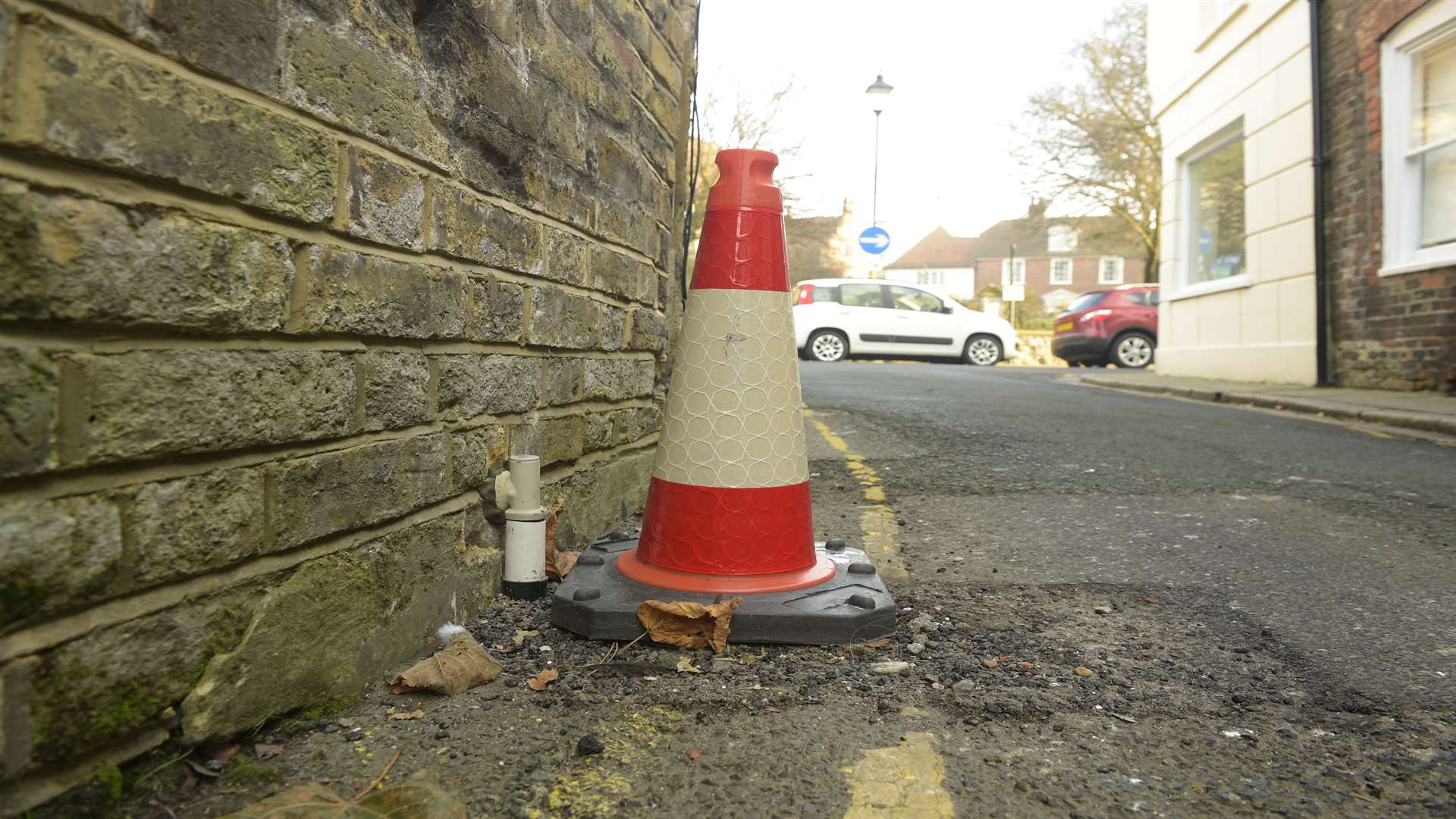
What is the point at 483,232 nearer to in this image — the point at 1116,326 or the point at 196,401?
the point at 196,401

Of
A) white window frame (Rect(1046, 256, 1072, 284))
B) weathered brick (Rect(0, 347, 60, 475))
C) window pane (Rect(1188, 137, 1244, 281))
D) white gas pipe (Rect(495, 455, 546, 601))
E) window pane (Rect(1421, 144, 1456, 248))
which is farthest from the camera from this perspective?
white window frame (Rect(1046, 256, 1072, 284))

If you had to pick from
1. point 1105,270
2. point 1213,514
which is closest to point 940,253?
point 1105,270

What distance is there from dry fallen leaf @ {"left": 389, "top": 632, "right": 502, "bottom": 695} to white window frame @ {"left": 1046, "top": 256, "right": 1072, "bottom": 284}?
70.1m

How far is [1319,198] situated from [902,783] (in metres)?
9.77

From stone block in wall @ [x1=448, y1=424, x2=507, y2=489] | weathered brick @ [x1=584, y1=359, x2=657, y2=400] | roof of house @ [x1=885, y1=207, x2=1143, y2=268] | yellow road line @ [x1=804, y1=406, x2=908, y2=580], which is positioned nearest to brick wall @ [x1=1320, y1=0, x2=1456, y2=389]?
yellow road line @ [x1=804, y1=406, x2=908, y2=580]

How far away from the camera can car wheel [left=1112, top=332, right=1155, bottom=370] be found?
18.3 m

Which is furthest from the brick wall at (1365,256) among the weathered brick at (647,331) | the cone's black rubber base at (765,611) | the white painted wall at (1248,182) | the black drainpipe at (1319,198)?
the cone's black rubber base at (765,611)

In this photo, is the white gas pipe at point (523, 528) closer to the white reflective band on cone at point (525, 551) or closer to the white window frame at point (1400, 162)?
the white reflective band on cone at point (525, 551)

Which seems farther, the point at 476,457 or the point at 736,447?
the point at 736,447

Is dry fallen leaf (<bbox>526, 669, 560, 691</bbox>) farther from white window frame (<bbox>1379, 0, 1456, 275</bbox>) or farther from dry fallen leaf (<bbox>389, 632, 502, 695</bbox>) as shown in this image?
white window frame (<bbox>1379, 0, 1456, 275</bbox>)

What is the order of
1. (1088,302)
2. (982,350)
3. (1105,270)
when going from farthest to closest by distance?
(1105,270) → (1088,302) → (982,350)

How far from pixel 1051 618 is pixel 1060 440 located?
11.7ft

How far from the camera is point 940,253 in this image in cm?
7538

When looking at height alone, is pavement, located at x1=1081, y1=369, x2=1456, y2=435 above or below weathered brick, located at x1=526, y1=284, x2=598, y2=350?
below
